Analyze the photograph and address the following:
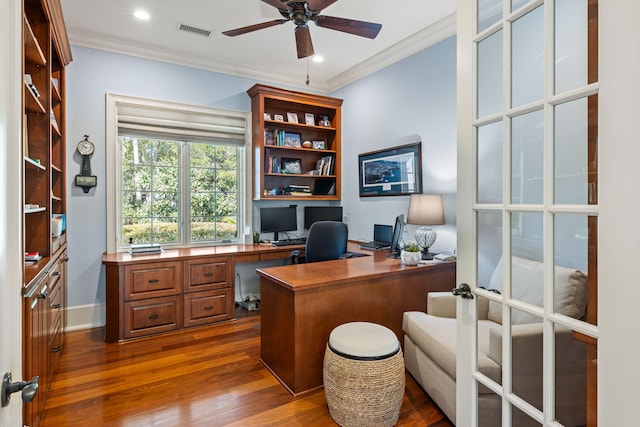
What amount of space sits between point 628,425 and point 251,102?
4392mm

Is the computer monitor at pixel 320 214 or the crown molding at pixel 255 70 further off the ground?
the crown molding at pixel 255 70

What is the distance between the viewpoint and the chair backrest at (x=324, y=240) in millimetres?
3566

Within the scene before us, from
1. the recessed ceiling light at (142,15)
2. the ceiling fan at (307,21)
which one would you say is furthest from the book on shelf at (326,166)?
the recessed ceiling light at (142,15)

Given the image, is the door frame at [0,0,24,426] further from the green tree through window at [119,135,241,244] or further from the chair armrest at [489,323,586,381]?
the green tree through window at [119,135,241,244]

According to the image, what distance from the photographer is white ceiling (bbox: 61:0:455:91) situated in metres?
3.01

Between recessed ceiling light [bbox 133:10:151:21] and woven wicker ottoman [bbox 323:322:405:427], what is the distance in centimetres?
320

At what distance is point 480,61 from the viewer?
1307mm

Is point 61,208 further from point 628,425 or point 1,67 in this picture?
point 628,425

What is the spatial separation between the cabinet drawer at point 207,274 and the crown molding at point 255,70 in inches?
89.8

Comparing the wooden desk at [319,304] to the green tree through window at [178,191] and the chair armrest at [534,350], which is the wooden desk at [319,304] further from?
the green tree through window at [178,191]

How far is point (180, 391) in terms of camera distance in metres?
2.39

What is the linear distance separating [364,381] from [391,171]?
2.57 m

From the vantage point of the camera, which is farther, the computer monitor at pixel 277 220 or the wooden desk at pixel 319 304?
the computer monitor at pixel 277 220

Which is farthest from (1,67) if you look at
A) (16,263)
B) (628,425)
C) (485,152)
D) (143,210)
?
(143,210)
